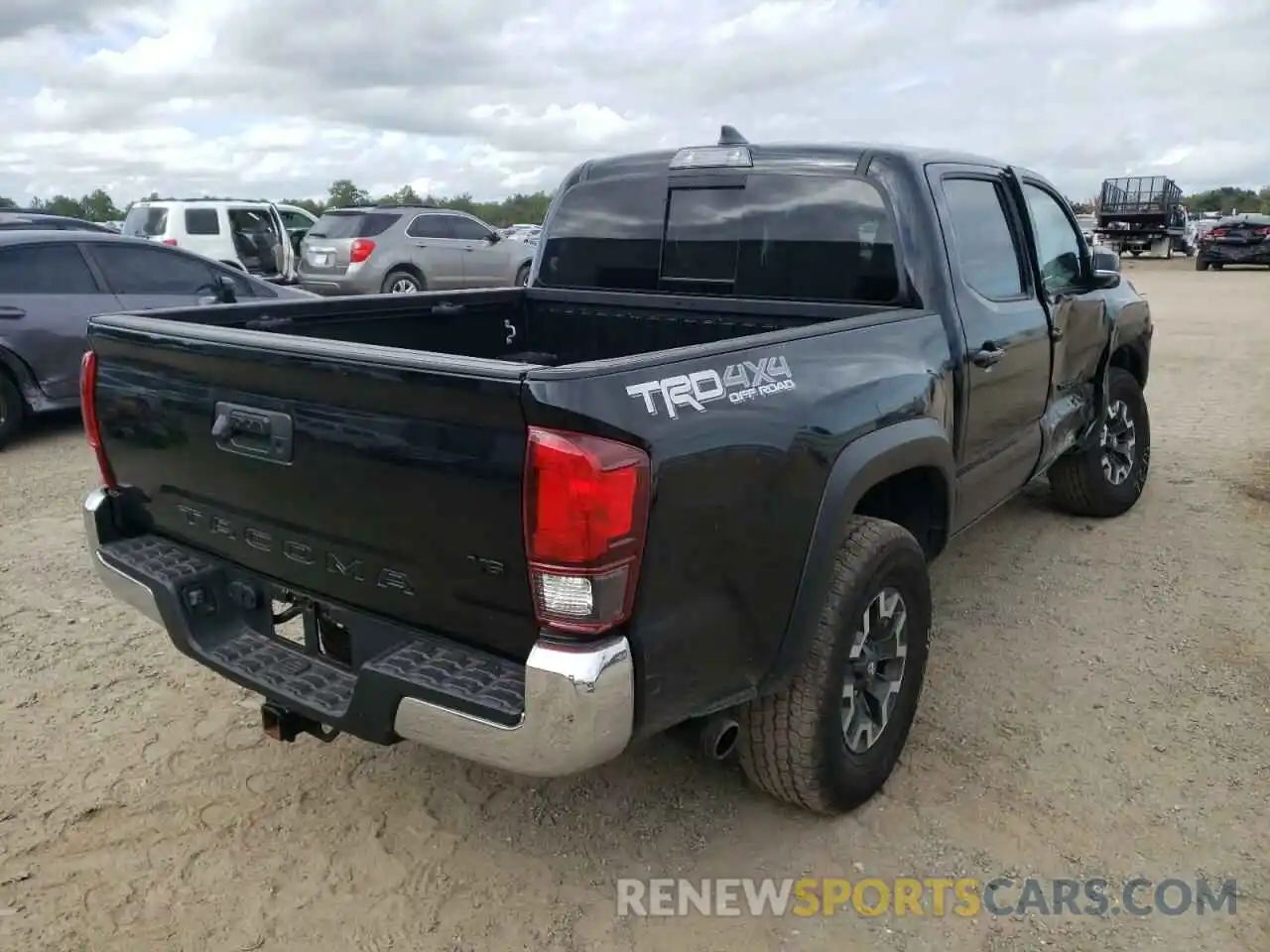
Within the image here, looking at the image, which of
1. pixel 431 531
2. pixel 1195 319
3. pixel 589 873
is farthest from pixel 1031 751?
pixel 1195 319

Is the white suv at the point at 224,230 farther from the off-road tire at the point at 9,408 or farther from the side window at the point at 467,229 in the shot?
the off-road tire at the point at 9,408

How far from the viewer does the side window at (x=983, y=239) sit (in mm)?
3736

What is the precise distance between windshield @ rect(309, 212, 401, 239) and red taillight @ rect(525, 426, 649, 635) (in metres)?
13.0

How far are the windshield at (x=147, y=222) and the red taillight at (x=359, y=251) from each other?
114 inches

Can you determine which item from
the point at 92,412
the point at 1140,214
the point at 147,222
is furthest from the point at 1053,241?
the point at 1140,214

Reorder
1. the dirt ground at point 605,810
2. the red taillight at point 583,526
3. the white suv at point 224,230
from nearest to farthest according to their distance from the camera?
1. the red taillight at point 583,526
2. the dirt ground at point 605,810
3. the white suv at point 224,230

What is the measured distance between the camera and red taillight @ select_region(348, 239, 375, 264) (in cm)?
1391

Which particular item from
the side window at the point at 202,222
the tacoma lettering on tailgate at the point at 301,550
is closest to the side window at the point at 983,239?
the tacoma lettering on tailgate at the point at 301,550

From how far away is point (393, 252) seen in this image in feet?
46.6

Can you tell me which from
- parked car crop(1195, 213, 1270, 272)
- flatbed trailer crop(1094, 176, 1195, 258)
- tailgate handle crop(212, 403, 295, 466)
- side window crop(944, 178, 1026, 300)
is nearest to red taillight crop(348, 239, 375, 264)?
side window crop(944, 178, 1026, 300)

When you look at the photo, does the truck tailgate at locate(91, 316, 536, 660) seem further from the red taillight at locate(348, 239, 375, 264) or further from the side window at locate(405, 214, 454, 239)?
the side window at locate(405, 214, 454, 239)

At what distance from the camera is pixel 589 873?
2795 millimetres

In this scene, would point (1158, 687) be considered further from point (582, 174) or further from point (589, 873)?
point (582, 174)

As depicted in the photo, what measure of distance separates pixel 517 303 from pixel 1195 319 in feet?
48.0
